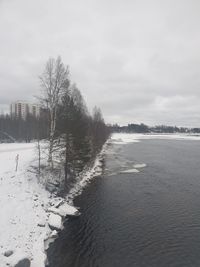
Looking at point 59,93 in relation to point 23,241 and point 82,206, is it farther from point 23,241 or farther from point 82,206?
point 23,241

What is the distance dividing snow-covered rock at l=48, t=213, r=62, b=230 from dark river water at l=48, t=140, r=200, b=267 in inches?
26.6

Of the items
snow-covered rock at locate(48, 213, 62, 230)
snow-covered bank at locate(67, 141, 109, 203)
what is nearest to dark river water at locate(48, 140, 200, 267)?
snow-covered rock at locate(48, 213, 62, 230)

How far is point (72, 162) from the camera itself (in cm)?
3206

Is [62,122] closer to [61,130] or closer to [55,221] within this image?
[61,130]

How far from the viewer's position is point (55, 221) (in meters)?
21.6

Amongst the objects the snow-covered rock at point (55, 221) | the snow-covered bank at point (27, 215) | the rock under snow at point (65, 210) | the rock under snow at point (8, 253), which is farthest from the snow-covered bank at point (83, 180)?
the rock under snow at point (8, 253)

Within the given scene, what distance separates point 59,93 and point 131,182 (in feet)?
54.1

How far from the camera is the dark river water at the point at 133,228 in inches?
666

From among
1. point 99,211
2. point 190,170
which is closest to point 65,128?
point 99,211

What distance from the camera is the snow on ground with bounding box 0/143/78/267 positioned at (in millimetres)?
16203

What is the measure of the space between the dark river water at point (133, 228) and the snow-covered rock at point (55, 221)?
26.6 inches

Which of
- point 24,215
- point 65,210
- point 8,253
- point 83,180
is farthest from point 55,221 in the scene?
point 83,180

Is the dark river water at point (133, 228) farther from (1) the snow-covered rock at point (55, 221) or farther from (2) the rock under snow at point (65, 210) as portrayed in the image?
(2) the rock under snow at point (65, 210)

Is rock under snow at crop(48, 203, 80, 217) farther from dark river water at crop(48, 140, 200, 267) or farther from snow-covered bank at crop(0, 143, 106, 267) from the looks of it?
dark river water at crop(48, 140, 200, 267)
